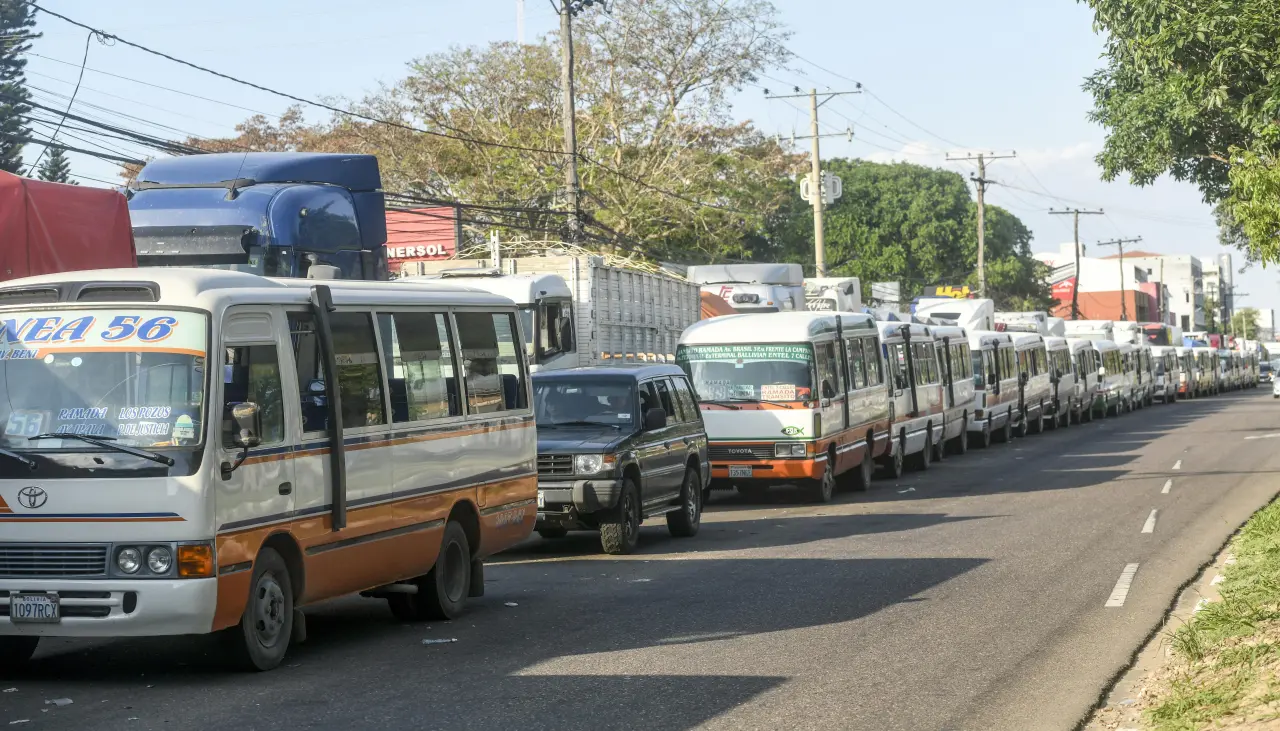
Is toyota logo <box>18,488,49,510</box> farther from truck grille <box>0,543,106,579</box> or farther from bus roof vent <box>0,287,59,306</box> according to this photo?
bus roof vent <box>0,287,59,306</box>

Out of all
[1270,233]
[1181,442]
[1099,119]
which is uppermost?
[1099,119]

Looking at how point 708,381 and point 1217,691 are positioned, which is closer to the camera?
point 1217,691

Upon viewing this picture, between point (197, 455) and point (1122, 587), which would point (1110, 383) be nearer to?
point (1122, 587)

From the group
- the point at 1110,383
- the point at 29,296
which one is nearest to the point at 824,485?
the point at 29,296

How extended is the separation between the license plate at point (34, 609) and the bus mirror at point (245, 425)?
131cm

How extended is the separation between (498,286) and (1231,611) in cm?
1421

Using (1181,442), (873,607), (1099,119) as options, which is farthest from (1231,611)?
(1181,442)

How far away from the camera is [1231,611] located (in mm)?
10648

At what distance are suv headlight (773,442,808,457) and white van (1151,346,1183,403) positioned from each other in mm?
54215

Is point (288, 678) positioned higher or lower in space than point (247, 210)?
lower

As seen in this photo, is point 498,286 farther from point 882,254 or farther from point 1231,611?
point 882,254

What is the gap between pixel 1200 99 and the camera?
848 inches

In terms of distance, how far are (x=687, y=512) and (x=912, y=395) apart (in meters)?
12.5

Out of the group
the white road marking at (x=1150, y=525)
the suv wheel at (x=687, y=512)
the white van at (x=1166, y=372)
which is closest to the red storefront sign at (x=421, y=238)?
the suv wheel at (x=687, y=512)
